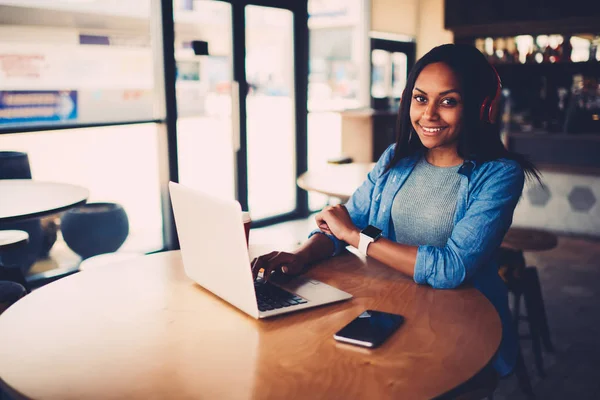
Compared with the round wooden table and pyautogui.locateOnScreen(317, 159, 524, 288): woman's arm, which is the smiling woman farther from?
the round wooden table

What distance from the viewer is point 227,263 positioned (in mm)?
1080

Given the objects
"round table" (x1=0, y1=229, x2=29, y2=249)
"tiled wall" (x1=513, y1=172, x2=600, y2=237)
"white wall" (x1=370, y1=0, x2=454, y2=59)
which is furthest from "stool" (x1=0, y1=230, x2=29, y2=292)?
"white wall" (x1=370, y1=0, x2=454, y2=59)

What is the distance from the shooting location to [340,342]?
995 mm

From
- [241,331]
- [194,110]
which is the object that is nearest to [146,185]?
[194,110]

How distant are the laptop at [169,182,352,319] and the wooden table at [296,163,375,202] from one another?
1.39 metres

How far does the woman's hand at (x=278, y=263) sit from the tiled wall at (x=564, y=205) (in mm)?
3899

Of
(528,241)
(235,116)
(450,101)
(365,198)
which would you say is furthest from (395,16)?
(450,101)

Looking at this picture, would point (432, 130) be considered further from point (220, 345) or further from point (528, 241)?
point (528, 241)

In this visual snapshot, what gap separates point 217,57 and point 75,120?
1.44 m

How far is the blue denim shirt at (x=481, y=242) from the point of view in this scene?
4.20 feet

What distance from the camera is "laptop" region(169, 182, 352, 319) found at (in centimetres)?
101

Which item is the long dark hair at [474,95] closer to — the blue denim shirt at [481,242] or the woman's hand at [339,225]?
the blue denim shirt at [481,242]

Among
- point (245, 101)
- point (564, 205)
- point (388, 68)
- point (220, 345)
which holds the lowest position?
point (564, 205)

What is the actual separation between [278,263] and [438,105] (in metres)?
0.61
